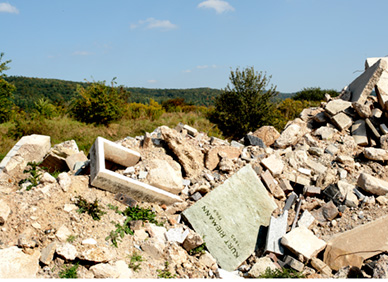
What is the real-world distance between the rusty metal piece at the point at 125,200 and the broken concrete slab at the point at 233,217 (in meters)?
0.84

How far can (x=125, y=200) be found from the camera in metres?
4.79

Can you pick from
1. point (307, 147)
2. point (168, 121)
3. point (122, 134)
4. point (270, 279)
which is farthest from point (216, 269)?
point (168, 121)

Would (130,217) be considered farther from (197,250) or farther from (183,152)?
(183,152)

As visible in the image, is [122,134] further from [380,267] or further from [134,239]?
[380,267]

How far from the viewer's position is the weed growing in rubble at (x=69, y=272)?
3424mm

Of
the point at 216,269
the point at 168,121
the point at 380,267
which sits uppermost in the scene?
the point at 168,121

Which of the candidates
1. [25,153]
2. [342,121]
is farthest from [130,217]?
[342,121]

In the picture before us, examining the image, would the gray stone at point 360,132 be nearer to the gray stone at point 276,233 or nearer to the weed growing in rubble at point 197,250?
the gray stone at point 276,233

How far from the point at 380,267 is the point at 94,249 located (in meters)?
3.54

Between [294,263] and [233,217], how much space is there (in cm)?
113

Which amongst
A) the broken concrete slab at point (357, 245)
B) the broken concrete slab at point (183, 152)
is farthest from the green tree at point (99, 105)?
the broken concrete slab at point (357, 245)

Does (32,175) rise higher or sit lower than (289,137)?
lower

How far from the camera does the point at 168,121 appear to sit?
11.3m

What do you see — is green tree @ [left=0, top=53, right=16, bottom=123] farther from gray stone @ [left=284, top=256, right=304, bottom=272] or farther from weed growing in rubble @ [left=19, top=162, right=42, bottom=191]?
gray stone @ [left=284, top=256, right=304, bottom=272]
